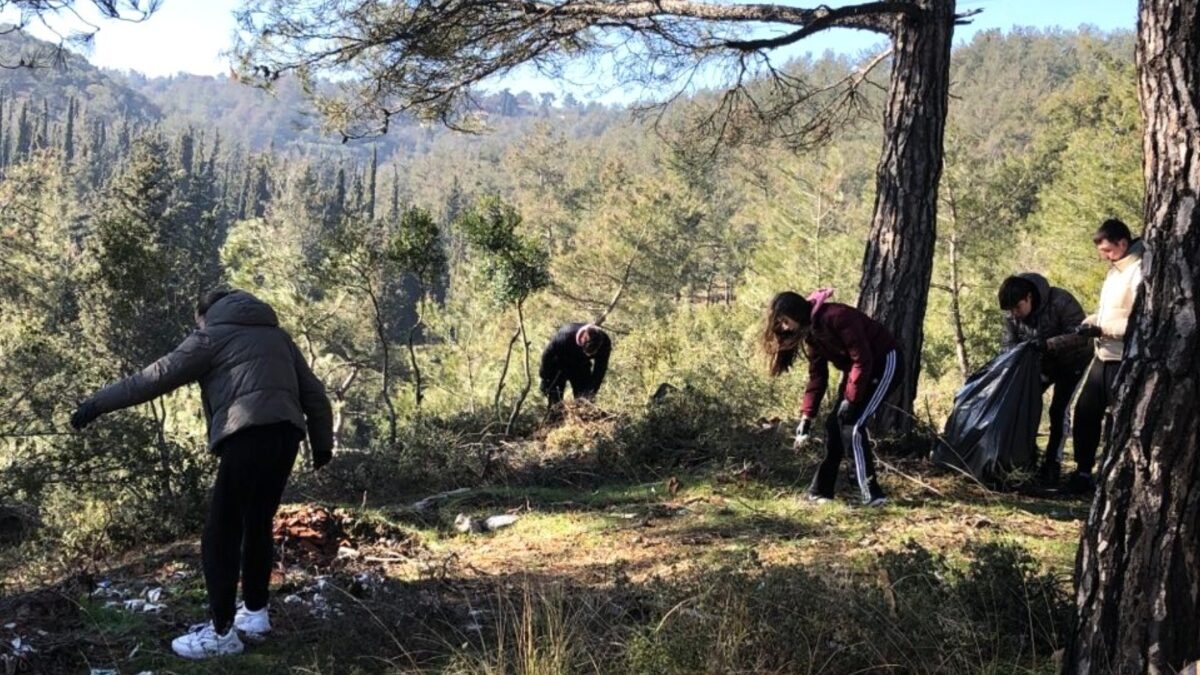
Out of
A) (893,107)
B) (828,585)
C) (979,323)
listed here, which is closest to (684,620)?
(828,585)

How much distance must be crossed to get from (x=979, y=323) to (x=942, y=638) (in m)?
21.0

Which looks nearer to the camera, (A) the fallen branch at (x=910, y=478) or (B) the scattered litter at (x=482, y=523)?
Result: (A) the fallen branch at (x=910, y=478)

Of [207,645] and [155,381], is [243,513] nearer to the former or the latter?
[207,645]

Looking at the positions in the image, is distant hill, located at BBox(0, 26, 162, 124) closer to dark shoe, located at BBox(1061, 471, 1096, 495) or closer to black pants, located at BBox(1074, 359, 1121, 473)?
black pants, located at BBox(1074, 359, 1121, 473)

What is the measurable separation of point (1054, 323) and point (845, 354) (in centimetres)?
148

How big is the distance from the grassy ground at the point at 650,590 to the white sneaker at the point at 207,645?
69 mm

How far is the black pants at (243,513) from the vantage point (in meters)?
3.42

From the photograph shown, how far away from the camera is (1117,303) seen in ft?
16.1

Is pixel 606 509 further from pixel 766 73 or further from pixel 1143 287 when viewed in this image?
pixel 1143 287

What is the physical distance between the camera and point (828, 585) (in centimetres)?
312

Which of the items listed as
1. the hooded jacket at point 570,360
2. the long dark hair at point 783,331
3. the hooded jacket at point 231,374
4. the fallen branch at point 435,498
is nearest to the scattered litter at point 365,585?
the hooded jacket at point 231,374

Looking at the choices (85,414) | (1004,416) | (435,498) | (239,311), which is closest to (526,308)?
(435,498)

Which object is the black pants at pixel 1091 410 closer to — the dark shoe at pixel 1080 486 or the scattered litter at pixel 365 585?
the dark shoe at pixel 1080 486

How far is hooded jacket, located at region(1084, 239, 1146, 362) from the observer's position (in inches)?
190
